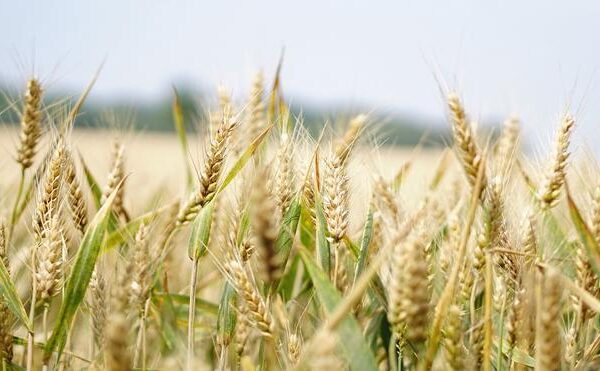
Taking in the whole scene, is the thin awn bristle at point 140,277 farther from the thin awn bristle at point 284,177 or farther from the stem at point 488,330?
the stem at point 488,330

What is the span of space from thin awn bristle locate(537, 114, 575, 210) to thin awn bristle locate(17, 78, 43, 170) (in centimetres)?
139

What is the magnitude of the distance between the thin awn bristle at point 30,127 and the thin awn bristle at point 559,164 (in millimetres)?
1391

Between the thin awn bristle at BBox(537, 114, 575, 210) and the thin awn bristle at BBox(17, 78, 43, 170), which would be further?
the thin awn bristle at BBox(17, 78, 43, 170)

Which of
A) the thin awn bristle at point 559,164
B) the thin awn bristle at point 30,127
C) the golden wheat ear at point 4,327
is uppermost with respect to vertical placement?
the thin awn bristle at point 559,164

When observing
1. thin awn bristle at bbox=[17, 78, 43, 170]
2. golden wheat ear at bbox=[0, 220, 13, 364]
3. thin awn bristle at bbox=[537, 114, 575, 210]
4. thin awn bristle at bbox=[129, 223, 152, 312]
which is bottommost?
golden wheat ear at bbox=[0, 220, 13, 364]

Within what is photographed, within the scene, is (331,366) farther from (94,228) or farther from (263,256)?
(94,228)

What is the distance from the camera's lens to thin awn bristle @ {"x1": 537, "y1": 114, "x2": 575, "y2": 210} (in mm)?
1598

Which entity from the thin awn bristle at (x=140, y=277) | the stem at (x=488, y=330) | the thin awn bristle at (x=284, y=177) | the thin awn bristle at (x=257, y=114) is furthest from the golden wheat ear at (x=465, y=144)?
the thin awn bristle at (x=257, y=114)

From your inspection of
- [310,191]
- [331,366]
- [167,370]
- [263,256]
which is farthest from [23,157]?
[331,366]

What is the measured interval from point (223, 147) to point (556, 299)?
2.63 feet

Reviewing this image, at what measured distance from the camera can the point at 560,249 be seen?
2.00 m

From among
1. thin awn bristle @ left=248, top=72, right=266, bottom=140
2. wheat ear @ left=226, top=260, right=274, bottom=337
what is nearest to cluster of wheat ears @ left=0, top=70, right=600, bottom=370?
wheat ear @ left=226, top=260, right=274, bottom=337

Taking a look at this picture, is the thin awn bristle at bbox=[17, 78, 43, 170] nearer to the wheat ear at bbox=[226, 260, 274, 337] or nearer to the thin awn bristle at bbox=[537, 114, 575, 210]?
the wheat ear at bbox=[226, 260, 274, 337]

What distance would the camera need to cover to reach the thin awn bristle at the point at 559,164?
1598 mm
